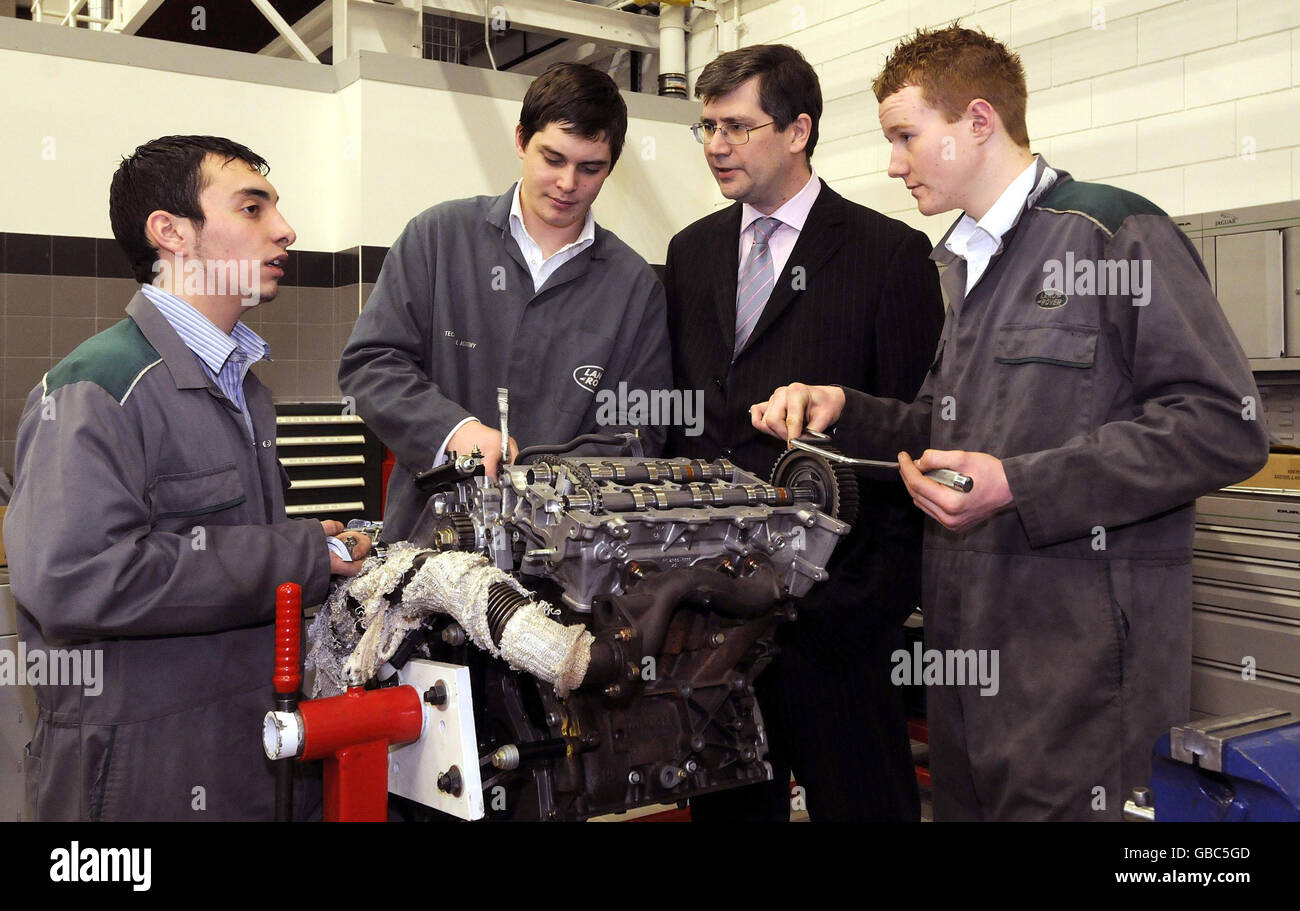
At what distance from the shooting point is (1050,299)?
66.0 inches

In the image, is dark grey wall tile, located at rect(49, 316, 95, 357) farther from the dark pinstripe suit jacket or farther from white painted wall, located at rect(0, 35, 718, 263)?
the dark pinstripe suit jacket

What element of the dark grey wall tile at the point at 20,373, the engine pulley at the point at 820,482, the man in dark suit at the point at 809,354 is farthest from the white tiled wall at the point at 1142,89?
the dark grey wall tile at the point at 20,373

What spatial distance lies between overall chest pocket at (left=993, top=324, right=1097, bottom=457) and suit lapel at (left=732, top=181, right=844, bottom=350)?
601 mm

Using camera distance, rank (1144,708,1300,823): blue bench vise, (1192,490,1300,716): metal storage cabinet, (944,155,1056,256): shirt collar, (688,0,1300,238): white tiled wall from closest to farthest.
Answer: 1. (1144,708,1300,823): blue bench vise
2. (944,155,1056,256): shirt collar
3. (1192,490,1300,716): metal storage cabinet
4. (688,0,1300,238): white tiled wall

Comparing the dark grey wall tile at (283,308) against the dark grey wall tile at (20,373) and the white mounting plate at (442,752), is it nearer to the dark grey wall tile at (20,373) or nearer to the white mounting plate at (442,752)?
the dark grey wall tile at (20,373)

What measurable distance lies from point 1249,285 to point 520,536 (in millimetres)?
2736

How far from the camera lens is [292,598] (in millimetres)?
1249

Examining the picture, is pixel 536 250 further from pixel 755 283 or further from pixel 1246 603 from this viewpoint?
pixel 1246 603

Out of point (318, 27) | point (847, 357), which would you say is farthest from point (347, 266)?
point (847, 357)

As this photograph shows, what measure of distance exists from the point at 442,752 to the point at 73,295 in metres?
3.69

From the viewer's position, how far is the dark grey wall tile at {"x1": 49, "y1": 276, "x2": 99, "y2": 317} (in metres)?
4.21

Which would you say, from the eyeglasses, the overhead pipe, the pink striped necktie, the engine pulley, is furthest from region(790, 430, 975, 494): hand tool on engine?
the overhead pipe

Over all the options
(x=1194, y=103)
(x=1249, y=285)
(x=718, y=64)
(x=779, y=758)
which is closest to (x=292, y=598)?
(x=779, y=758)
